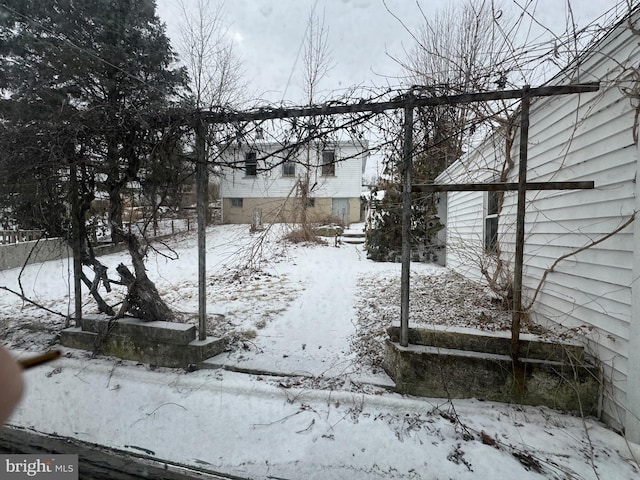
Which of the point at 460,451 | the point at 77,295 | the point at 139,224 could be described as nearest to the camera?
the point at 460,451

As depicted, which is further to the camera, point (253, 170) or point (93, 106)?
point (253, 170)

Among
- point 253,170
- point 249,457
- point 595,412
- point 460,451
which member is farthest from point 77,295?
point 595,412

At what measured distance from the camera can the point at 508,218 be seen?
4.90m

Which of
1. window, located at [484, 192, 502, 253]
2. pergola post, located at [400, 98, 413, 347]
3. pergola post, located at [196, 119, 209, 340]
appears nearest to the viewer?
pergola post, located at [400, 98, 413, 347]

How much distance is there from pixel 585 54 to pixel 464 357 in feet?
9.13

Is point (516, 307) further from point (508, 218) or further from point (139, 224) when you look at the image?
point (139, 224)

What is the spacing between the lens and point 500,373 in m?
2.67

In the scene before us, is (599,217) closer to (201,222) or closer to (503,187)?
(503,187)

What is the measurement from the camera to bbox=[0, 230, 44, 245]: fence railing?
298 inches

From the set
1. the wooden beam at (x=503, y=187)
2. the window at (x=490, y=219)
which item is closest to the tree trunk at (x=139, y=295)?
the wooden beam at (x=503, y=187)

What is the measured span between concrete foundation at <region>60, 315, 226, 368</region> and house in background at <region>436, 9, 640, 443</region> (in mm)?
3587

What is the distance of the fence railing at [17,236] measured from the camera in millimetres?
7564

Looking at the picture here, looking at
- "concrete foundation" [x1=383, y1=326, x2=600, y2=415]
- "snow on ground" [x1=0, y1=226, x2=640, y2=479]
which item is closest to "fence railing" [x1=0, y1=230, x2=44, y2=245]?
"snow on ground" [x1=0, y1=226, x2=640, y2=479]

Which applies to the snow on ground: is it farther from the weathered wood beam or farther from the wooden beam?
the weathered wood beam
